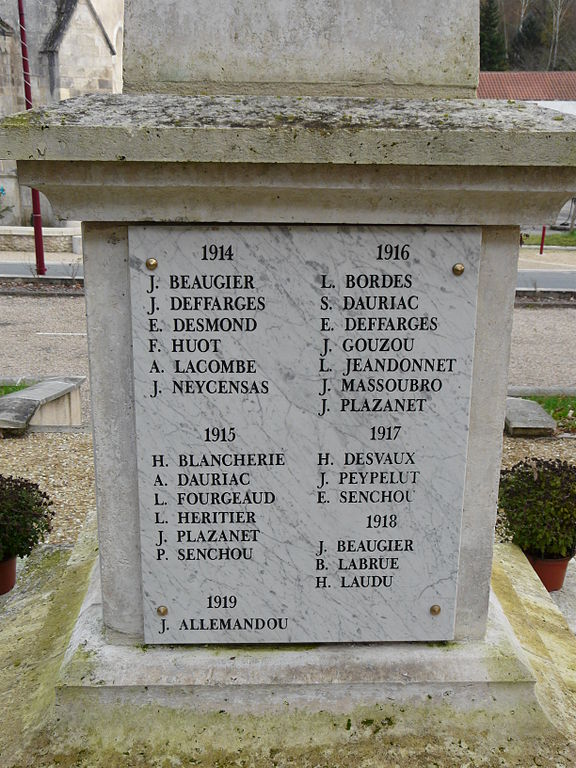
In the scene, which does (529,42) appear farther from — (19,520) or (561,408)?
(19,520)

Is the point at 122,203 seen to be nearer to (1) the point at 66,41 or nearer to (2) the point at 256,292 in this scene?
(2) the point at 256,292

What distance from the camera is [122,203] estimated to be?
2566 mm

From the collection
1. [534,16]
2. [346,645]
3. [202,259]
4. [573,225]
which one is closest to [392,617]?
[346,645]

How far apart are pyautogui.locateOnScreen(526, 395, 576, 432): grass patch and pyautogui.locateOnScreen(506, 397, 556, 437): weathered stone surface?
0.89 ft

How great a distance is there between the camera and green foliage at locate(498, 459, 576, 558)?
4230 mm

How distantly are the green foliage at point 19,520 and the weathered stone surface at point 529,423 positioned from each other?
15.4 feet

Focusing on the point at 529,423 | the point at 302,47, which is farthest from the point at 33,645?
the point at 529,423

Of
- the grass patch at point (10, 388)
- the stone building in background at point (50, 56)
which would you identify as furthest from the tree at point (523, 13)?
the grass patch at point (10, 388)

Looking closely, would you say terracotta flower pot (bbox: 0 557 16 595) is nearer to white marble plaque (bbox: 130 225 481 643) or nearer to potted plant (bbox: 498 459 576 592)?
white marble plaque (bbox: 130 225 481 643)

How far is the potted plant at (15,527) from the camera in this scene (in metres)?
4.08

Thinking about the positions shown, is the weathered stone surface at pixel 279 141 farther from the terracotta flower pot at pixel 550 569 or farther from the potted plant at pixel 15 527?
the terracotta flower pot at pixel 550 569

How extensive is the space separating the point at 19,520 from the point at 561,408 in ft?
20.2

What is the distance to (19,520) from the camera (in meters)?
4.13

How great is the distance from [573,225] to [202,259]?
30.6 metres
